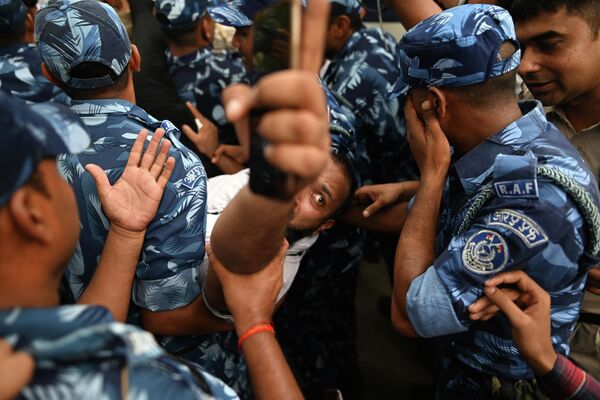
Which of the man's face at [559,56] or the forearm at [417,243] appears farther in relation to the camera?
the man's face at [559,56]

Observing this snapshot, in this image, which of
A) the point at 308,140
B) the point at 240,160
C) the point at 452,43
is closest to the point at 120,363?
the point at 308,140

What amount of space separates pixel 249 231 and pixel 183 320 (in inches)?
24.1

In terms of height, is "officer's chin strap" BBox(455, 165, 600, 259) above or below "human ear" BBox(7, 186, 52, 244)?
below

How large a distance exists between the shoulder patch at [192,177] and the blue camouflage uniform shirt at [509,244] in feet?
2.53

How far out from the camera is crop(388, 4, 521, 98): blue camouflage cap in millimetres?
1427

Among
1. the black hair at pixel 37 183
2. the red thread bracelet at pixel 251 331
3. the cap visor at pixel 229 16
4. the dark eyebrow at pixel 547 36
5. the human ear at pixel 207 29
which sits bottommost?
the red thread bracelet at pixel 251 331

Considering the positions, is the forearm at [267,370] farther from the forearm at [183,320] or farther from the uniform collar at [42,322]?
the uniform collar at [42,322]

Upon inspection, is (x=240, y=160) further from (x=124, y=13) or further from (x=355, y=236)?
(x=124, y=13)

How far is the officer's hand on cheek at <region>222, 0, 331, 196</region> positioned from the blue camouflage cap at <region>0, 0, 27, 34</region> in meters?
2.13

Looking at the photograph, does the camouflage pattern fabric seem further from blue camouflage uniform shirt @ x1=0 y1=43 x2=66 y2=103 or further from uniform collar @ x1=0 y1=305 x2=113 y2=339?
blue camouflage uniform shirt @ x1=0 y1=43 x2=66 y2=103

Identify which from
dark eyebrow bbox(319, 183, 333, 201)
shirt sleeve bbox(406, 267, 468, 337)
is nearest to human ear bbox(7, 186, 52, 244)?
shirt sleeve bbox(406, 267, 468, 337)

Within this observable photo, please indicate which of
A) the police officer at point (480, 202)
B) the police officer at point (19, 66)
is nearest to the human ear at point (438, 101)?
the police officer at point (480, 202)

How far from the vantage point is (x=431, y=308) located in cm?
138

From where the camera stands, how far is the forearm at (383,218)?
221cm
